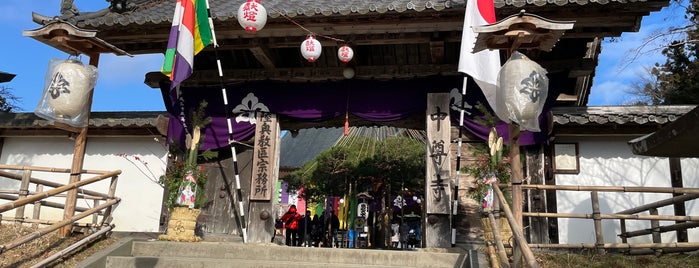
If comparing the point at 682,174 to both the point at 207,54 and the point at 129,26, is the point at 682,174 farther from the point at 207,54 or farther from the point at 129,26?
the point at 129,26

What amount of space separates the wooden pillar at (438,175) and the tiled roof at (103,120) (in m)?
4.70

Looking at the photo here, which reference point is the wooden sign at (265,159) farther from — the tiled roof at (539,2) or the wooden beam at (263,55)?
the tiled roof at (539,2)

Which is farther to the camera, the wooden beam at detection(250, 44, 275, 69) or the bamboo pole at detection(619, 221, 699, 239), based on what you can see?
the wooden beam at detection(250, 44, 275, 69)

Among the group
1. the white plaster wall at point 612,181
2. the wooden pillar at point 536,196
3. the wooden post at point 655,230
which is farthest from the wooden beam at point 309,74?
the wooden post at point 655,230

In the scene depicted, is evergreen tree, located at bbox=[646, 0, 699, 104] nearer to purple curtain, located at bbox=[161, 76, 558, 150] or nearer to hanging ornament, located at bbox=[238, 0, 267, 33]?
purple curtain, located at bbox=[161, 76, 558, 150]

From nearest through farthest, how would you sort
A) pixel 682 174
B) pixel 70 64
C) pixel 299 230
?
pixel 70 64 → pixel 682 174 → pixel 299 230

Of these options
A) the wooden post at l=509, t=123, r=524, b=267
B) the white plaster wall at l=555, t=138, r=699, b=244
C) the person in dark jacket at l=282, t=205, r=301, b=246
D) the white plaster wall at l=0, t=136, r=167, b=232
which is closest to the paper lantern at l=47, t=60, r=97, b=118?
the white plaster wall at l=0, t=136, r=167, b=232

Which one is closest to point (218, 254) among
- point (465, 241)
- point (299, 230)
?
point (465, 241)

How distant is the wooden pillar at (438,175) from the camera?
7.81 metres

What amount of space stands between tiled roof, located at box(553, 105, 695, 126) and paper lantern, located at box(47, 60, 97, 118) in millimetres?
6485

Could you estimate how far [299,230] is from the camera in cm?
1667

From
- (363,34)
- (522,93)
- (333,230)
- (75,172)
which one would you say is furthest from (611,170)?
(333,230)

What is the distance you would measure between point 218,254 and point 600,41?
274 inches

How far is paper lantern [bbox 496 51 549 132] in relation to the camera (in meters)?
5.00
